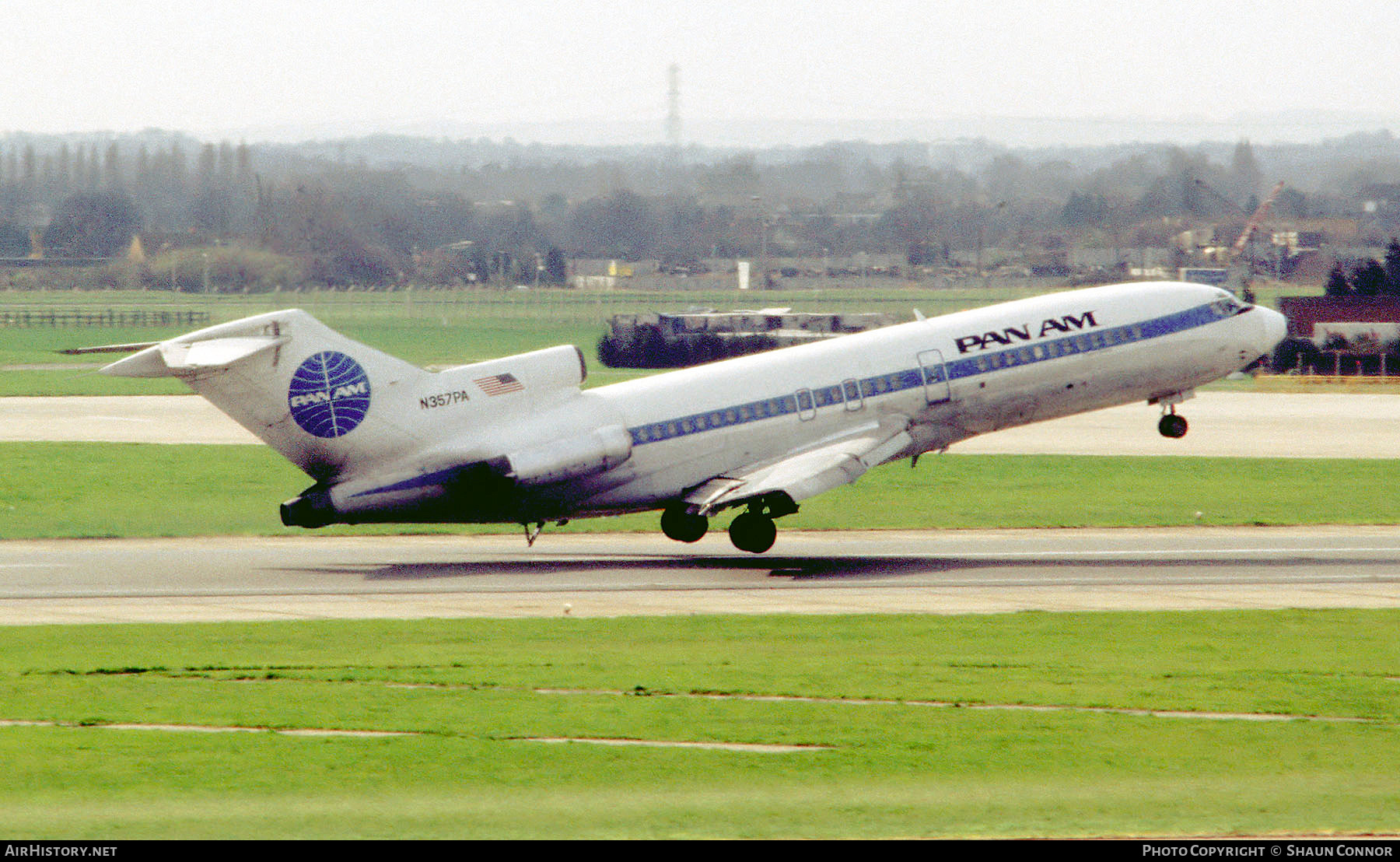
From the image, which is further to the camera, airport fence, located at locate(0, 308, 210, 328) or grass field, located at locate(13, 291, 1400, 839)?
airport fence, located at locate(0, 308, 210, 328)

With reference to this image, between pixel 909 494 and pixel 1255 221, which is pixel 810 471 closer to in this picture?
pixel 909 494

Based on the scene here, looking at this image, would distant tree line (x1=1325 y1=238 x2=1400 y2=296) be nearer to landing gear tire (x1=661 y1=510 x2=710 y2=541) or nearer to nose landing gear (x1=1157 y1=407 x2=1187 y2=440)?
nose landing gear (x1=1157 y1=407 x2=1187 y2=440)

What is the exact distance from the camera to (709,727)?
19328 millimetres

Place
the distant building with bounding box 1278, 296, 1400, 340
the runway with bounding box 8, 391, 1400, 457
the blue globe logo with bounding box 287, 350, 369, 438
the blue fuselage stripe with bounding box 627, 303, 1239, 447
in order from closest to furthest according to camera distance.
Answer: the blue globe logo with bounding box 287, 350, 369, 438 < the blue fuselage stripe with bounding box 627, 303, 1239, 447 < the runway with bounding box 8, 391, 1400, 457 < the distant building with bounding box 1278, 296, 1400, 340

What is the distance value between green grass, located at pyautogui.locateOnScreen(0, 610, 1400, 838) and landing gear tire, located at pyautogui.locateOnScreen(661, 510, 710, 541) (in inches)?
352

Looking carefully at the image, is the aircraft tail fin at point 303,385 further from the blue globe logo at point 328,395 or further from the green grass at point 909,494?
the green grass at point 909,494

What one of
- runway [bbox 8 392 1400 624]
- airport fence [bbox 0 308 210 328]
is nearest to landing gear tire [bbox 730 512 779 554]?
runway [bbox 8 392 1400 624]

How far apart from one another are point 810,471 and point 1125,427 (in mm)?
34835

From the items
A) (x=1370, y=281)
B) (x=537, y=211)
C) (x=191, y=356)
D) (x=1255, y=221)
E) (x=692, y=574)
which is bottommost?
(x=692, y=574)

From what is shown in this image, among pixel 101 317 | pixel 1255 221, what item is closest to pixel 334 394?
pixel 101 317

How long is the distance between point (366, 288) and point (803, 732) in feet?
331

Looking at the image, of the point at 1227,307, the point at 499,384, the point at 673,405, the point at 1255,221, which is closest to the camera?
the point at 499,384

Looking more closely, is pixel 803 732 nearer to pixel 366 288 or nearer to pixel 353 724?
pixel 353 724

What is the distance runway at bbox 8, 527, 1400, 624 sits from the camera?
3017 cm
